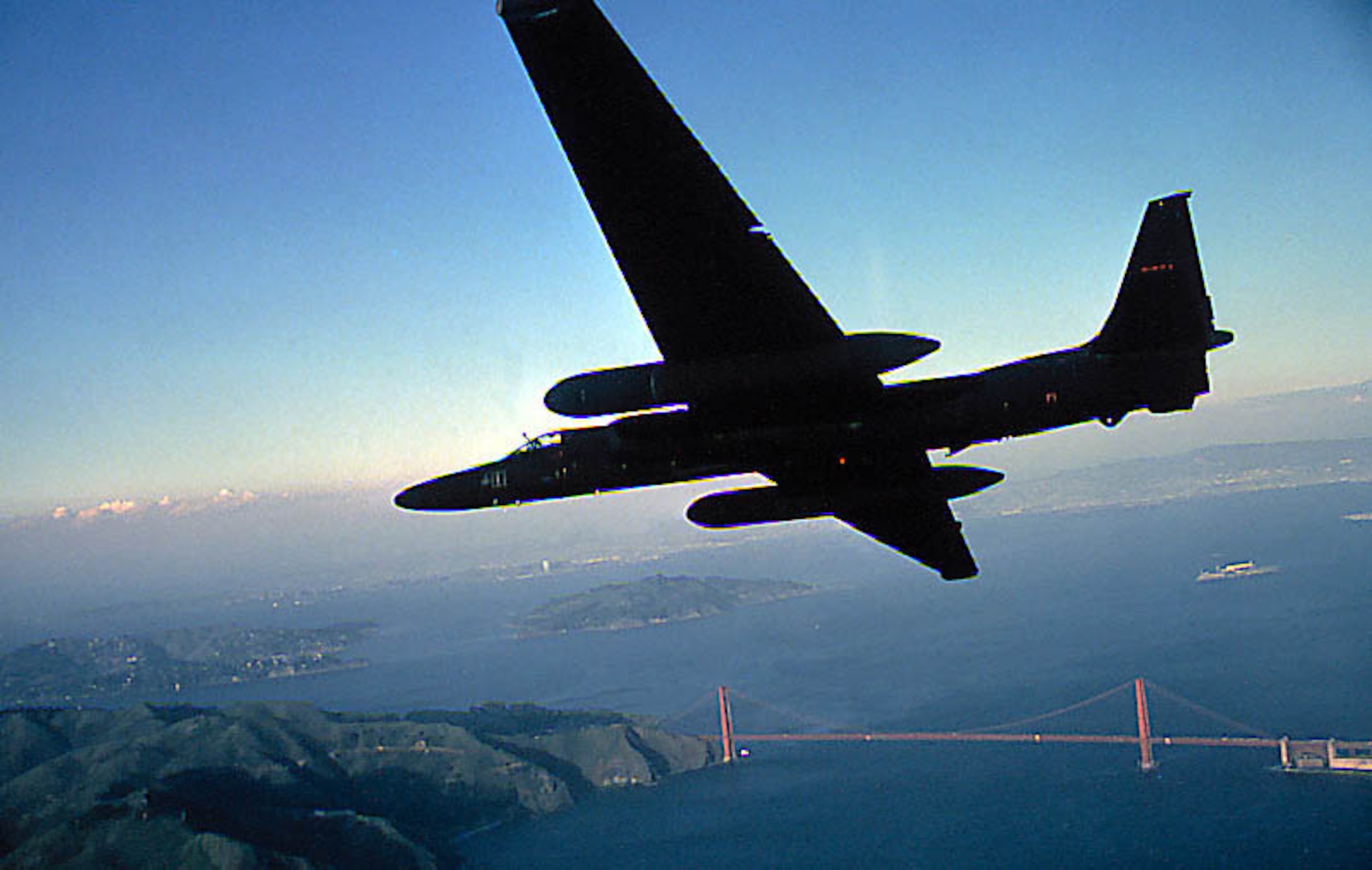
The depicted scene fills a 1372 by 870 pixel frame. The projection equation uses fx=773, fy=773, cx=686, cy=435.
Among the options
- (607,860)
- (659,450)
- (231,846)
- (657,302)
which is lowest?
(607,860)

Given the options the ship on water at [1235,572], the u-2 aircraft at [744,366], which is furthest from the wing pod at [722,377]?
the ship on water at [1235,572]

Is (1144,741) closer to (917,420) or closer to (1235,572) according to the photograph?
(917,420)

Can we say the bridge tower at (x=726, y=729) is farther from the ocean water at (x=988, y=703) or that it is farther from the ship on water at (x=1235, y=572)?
the ship on water at (x=1235, y=572)

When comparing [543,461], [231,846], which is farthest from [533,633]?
[543,461]

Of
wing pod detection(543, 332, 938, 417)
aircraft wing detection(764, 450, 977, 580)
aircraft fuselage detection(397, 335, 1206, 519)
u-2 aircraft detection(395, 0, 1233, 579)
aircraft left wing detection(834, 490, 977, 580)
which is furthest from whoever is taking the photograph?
aircraft left wing detection(834, 490, 977, 580)

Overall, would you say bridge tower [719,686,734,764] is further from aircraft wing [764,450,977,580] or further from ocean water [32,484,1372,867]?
aircraft wing [764,450,977,580]

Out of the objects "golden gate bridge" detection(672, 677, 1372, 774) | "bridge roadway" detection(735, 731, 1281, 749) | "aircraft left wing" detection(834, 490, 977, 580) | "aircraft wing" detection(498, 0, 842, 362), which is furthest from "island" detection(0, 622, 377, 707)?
"aircraft wing" detection(498, 0, 842, 362)

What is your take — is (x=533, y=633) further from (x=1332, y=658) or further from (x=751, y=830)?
(x=1332, y=658)
